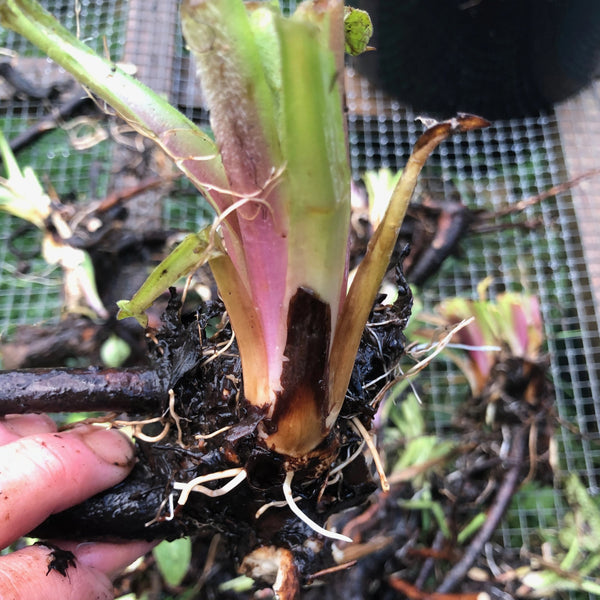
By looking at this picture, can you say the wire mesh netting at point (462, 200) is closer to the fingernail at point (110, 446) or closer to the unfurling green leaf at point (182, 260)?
the fingernail at point (110, 446)

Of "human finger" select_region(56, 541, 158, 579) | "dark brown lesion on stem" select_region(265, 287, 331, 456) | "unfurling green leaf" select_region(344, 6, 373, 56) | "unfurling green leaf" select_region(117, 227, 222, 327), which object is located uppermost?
"unfurling green leaf" select_region(344, 6, 373, 56)

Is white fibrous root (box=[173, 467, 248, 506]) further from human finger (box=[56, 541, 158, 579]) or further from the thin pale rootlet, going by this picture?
human finger (box=[56, 541, 158, 579])

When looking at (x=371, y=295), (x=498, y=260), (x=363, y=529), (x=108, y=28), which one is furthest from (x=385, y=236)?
(x=108, y=28)

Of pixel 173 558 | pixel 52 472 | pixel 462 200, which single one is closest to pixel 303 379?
pixel 52 472

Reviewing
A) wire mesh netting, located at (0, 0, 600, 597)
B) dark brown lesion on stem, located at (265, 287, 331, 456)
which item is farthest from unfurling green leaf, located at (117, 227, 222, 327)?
wire mesh netting, located at (0, 0, 600, 597)

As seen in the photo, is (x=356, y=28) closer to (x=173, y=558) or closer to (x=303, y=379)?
(x=303, y=379)

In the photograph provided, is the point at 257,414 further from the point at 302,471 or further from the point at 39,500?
the point at 39,500

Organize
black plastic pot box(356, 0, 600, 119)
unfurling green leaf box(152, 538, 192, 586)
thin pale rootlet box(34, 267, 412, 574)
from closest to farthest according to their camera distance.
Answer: thin pale rootlet box(34, 267, 412, 574) < unfurling green leaf box(152, 538, 192, 586) < black plastic pot box(356, 0, 600, 119)

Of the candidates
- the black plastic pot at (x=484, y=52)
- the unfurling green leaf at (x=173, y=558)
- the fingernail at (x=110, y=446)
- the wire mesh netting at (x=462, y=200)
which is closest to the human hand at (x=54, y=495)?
the fingernail at (x=110, y=446)
